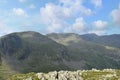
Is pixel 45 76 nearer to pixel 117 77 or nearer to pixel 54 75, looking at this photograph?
pixel 54 75

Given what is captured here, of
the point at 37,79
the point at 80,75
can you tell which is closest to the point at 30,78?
the point at 37,79

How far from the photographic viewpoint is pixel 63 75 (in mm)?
81438

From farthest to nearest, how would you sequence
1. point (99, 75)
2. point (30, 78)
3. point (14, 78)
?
point (99, 75)
point (14, 78)
point (30, 78)

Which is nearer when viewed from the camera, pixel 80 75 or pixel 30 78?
pixel 30 78

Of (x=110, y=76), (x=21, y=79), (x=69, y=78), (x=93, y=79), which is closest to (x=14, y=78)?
(x=21, y=79)

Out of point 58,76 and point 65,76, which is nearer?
point 58,76

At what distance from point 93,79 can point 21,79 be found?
20.0 meters

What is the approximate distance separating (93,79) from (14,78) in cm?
2197

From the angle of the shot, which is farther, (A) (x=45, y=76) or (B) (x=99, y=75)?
(B) (x=99, y=75)

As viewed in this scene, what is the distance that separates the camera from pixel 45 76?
8075 cm

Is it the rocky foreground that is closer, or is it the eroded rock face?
the eroded rock face

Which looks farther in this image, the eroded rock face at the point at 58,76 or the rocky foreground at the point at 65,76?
Answer: the rocky foreground at the point at 65,76

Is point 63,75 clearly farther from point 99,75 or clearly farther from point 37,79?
point 99,75

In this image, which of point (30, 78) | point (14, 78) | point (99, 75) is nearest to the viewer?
point (30, 78)
